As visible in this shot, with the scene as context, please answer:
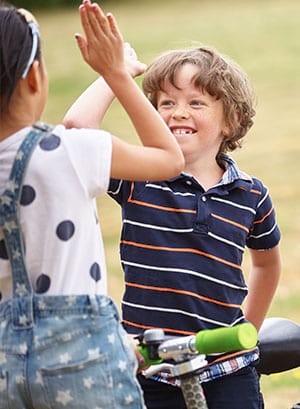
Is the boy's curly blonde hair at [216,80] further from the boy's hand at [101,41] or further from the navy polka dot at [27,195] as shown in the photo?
the navy polka dot at [27,195]

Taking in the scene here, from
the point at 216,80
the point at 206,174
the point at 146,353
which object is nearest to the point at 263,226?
the point at 206,174

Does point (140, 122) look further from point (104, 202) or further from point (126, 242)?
point (104, 202)

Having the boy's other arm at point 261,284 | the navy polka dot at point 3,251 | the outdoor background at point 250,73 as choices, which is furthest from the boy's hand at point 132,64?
the boy's other arm at point 261,284

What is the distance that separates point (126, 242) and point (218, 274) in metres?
0.29

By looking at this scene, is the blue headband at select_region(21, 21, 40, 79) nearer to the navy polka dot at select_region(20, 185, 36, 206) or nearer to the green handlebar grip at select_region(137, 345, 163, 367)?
the navy polka dot at select_region(20, 185, 36, 206)

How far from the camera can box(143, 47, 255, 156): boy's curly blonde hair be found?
11.8ft

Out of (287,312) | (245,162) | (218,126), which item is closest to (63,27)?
(245,162)

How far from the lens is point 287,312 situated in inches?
301

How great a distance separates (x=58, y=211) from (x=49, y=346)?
29cm

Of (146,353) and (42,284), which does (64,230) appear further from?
(146,353)

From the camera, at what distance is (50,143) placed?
2.54 m

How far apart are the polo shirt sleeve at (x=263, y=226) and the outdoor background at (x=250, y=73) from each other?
0.58m

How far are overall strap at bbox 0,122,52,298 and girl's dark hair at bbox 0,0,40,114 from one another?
0.14 m

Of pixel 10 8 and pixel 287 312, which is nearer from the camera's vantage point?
pixel 10 8
